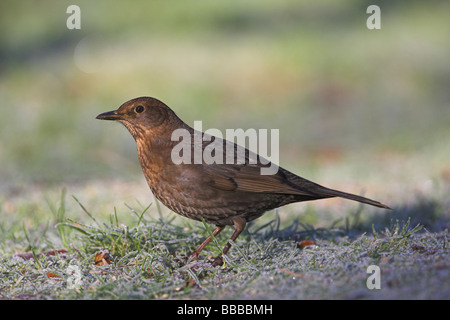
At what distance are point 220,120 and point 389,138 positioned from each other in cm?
277

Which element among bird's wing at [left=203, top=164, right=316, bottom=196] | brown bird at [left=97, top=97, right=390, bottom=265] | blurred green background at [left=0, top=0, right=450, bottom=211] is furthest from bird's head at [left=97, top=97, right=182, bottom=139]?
blurred green background at [left=0, top=0, right=450, bottom=211]

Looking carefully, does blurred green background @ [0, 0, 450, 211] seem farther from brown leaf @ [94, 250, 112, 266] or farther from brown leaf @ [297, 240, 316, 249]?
brown leaf @ [94, 250, 112, 266]

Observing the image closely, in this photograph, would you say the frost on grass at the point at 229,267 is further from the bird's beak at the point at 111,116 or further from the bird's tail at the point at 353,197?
the bird's beak at the point at 111,116

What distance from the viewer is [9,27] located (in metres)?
14.5

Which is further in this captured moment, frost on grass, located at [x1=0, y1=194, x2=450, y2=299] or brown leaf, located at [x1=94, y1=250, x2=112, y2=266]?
brown leaf, located at [x1=94, y1=250, x2=112, y2=266]

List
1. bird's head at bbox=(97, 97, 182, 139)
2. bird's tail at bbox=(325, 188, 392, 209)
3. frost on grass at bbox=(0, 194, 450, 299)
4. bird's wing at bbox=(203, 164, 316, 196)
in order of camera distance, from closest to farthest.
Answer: frost on grass at bbox=(0, 194, 450, 299) → bird's tail at bbox=(325, 188, 392, 209) → bird's wing at bbox=(203, 164, 316, 196) → bird's head at bbox=(97, 97, 182, 139)

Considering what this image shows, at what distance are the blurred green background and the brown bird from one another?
6.73 ft

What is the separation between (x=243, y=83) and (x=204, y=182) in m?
7.68

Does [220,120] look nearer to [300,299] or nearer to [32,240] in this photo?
[32,240]

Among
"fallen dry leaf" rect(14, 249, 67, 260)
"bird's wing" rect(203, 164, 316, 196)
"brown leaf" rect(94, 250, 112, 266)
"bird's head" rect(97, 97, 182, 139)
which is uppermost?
"bird's head" rect(97, 97, 182, 139)

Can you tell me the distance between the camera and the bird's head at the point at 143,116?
163 inches

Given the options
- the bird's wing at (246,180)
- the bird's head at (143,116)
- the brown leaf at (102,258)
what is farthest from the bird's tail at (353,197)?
the brown leaf at (102,258)

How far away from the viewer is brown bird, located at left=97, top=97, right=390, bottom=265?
3848mm

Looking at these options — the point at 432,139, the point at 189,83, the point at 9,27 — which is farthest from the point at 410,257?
the point at 9,27
